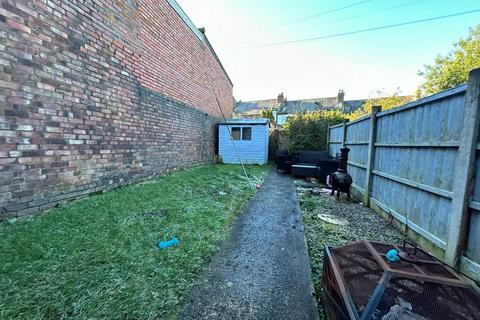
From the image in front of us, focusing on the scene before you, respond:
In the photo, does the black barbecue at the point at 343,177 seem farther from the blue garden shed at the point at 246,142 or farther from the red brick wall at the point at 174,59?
the blue garden shed at the point at 246,142

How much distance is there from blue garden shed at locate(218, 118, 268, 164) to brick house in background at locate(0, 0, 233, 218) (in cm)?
490

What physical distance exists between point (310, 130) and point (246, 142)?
3.44m

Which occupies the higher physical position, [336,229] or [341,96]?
[341,96]

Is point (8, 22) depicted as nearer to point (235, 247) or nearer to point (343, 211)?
point (235, 247)

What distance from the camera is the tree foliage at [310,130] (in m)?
9.95

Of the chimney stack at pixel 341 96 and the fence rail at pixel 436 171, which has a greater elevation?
the chimney stack at pixel 341 96

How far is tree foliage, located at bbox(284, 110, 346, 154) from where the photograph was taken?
9953 mm

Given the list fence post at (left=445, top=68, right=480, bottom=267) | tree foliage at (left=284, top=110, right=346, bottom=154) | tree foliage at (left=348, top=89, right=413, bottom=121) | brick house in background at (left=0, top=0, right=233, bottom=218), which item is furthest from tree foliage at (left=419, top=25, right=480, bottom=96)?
brick house in background at (left=0, top=0, right=233, bottom=218)

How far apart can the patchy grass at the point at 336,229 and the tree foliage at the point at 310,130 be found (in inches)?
244

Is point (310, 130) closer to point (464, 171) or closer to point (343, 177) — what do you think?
point (343, 177)

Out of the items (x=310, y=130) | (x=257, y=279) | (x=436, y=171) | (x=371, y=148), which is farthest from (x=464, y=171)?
(x=310, y=130)

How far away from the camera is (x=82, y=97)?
131 inches

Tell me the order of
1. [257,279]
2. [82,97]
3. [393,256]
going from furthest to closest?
[82,97] < [257,279] < [393,256]

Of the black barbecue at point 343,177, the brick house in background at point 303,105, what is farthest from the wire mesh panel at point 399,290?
the brick house in background at point 303,105
